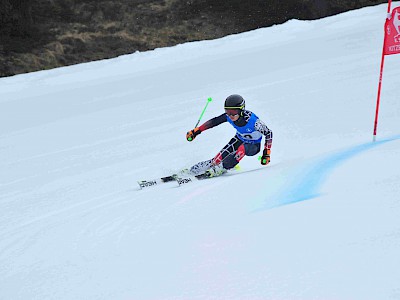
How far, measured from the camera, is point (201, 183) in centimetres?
599

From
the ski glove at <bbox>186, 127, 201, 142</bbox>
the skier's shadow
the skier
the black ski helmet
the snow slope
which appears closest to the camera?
the snow slope

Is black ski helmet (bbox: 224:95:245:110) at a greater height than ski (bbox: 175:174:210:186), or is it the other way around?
black ski helmet (bbox: 224:95:245:110)

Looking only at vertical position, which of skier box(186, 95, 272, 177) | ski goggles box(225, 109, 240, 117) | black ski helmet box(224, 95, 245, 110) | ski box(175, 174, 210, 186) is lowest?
ski box(175, 174, 210, 186)

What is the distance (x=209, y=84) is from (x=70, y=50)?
23.9ft

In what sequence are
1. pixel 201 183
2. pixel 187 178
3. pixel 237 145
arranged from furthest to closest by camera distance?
pixel 237 145 → pixel 187 178 → pixel 201 183

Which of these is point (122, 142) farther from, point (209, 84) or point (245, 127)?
point (209, 84)

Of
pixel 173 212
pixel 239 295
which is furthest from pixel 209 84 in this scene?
pixel 239 295

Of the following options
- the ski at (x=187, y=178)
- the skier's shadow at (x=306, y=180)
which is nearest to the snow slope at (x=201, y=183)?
the skier's shadow at (x=306, y=180)

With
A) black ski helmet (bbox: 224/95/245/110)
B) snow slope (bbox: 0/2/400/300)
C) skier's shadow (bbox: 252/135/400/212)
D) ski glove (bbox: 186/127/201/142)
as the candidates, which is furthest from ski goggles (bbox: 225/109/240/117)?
skier's shadow (bbox: 252/135/400/212)

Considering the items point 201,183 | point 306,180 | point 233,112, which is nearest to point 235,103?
point 233,112

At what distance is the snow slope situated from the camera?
143 inches

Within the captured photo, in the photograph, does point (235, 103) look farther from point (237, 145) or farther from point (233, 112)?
point (237, 145)

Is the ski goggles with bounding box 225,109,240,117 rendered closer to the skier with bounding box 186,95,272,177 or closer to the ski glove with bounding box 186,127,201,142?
the skier with bounding box 186,95,272,177

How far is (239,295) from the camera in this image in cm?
336
